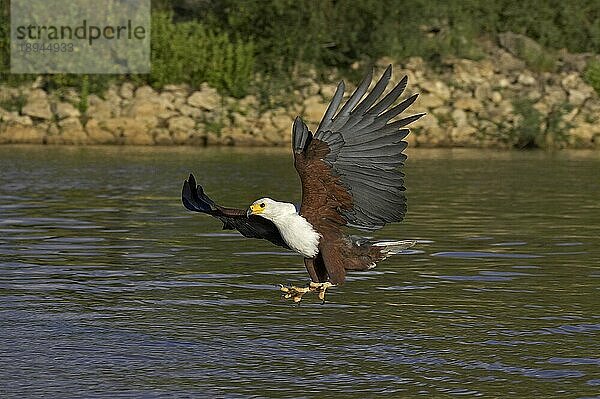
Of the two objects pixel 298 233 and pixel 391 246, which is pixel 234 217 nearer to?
pixel 298 233

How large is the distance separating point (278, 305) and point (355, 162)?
2173 millimetres

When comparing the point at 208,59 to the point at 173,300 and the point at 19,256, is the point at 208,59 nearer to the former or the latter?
the point at 19,256

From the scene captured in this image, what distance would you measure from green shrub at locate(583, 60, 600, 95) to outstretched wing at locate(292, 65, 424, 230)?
25706 millimetres

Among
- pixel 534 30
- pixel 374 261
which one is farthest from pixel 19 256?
pixel 534 30

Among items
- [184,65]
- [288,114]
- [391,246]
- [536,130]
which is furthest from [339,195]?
[184,65]

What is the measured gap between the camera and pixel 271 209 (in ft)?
29.5

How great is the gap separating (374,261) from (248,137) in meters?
22.8

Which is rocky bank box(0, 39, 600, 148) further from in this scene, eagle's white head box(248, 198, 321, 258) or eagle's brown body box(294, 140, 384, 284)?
eagle's white head box(248, 198, 321, 258)

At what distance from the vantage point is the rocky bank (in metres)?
31.9

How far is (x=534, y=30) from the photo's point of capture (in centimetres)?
3628

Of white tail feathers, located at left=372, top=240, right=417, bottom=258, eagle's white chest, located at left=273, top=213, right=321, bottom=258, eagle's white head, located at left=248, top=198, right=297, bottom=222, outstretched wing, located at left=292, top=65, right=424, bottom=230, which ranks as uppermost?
outstretched wing, located at left=292, top=65, right=424, bottom=230
